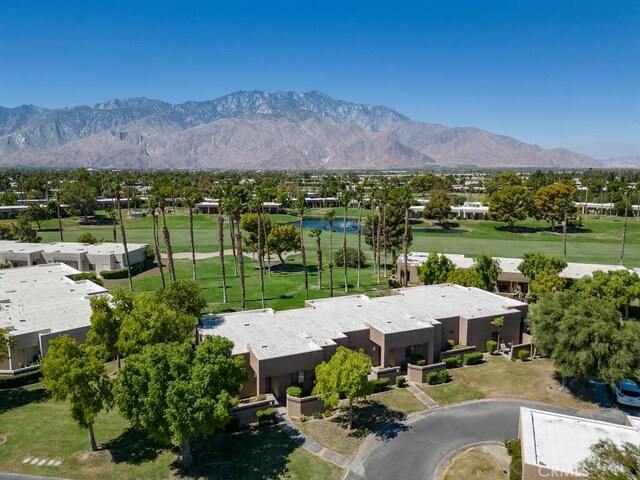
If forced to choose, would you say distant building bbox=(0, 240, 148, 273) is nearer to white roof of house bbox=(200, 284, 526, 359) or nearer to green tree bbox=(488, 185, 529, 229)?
white roof of house bbox=(200, 284, 526, 359)

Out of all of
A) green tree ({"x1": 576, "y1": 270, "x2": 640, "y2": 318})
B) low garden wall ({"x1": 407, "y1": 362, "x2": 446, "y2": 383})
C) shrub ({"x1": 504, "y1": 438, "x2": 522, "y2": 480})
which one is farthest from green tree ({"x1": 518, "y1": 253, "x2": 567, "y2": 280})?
shrub ({"x1": 504, "y1": 438, "x2": 522, "y2": 480})

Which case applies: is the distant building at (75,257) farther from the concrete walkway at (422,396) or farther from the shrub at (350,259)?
the concrete walkway at (422,396)

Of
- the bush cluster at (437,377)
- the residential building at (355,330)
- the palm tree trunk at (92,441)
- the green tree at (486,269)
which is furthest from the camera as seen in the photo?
the green tree at (486,269)

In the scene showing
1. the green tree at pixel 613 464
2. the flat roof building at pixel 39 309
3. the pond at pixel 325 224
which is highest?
the green tree at pixel 613 464

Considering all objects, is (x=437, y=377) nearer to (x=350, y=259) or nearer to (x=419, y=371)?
(x=419, y=371)

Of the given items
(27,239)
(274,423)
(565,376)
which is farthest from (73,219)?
(565,376)

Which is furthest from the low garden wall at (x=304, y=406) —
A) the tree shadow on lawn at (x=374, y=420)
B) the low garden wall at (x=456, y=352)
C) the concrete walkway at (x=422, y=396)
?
the low garden wall at (x=456, y=352)

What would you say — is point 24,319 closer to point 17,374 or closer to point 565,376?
point 17,374
